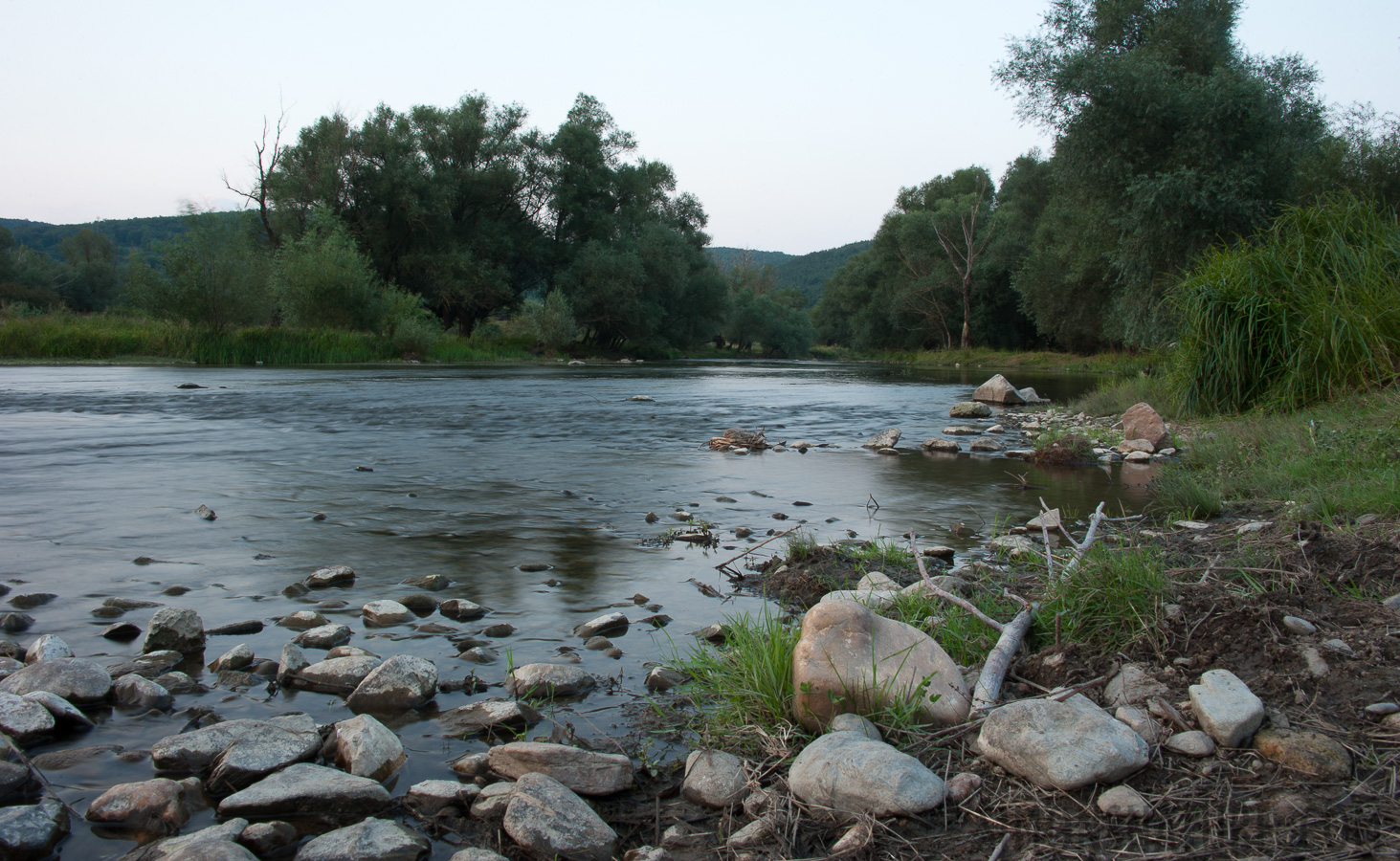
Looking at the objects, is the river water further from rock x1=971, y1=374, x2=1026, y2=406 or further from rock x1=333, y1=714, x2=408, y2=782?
rock x1=971, y1=374, x2=1026, y2=406

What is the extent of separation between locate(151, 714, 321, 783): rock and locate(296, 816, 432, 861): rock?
477mm

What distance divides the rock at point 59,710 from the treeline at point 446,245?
35.5 metres

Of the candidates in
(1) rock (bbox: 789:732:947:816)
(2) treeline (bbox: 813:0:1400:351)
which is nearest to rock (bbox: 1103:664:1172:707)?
(1) rock (bbox: 789:732:947:816)

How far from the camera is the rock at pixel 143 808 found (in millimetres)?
2203

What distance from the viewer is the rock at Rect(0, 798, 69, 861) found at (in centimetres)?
204

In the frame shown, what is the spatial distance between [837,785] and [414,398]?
1812 cm

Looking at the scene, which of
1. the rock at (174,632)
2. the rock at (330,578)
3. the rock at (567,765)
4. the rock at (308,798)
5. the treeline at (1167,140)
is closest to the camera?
the rock at (308,798)

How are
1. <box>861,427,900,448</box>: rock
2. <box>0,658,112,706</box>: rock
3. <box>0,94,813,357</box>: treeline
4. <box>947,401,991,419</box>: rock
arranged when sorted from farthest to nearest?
<box>0,94,813,357</box>: treeline → <box>947,401,991,419</box>: rock → <box>861,427,900,448</box>: rock → <box>0,658,112,706</box>: rock

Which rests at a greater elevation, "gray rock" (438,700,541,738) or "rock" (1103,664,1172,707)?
"rock" (1103,664,1172,707)

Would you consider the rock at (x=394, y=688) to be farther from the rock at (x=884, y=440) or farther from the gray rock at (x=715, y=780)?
the rock at (x=884, y=440)

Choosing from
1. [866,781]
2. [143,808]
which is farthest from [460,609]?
[866,781]

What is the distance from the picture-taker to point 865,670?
2.65m

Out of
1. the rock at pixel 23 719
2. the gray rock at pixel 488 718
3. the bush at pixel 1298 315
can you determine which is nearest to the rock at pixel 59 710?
the rock at pixel 23 719

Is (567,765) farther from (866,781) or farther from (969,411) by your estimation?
(969,411)
